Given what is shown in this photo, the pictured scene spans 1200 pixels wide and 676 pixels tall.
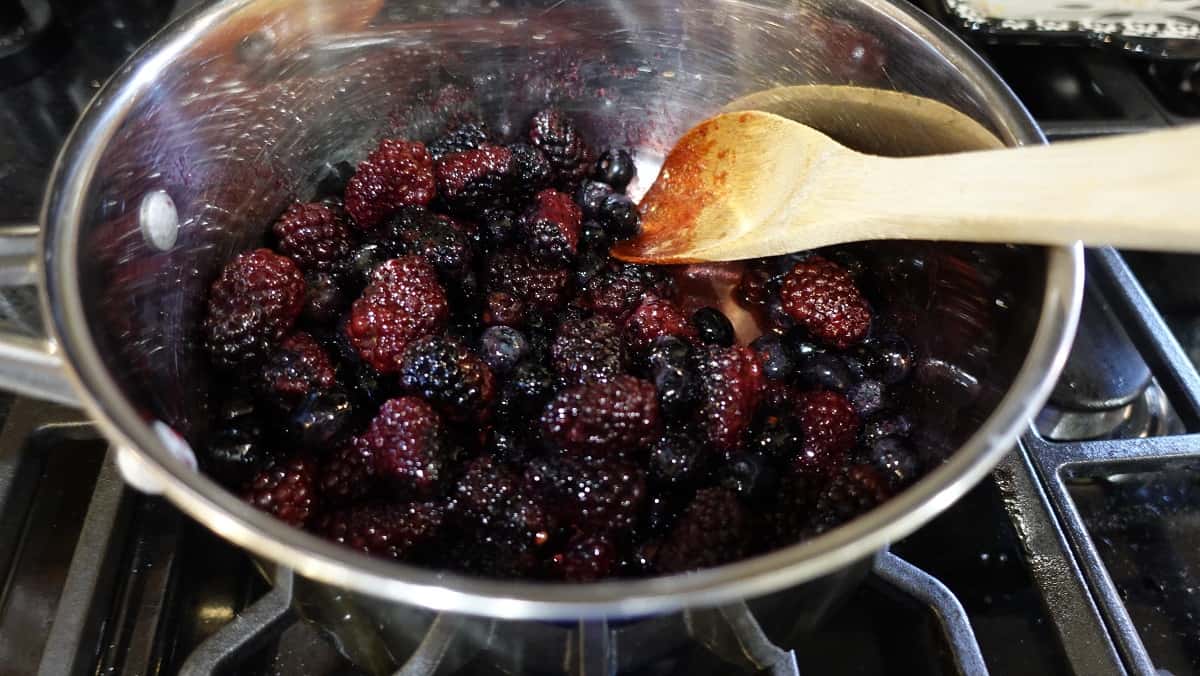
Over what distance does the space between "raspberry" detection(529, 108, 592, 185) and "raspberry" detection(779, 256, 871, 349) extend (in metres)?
0.45

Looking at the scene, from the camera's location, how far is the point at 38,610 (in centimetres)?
107

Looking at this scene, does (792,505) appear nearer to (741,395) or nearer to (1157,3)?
(741,395)

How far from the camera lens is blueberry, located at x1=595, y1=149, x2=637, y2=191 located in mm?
1502

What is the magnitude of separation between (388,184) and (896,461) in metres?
0.88

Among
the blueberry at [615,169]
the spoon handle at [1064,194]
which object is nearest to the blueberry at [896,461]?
the spoon handle at [1064,194]

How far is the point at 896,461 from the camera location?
1.07m

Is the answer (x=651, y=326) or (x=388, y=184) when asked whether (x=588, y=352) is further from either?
(x=388, y=184)

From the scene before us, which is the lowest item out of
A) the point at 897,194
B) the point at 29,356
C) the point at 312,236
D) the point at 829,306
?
the point at 829,306

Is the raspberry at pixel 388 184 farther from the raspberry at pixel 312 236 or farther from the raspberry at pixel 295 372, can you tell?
the raspberry at pixel 295 372

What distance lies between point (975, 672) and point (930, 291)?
1.77 ft

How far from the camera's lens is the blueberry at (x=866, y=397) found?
1196 mm

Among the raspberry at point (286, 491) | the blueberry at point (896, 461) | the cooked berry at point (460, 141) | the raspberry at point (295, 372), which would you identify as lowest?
the blueberry at point (896, 461)

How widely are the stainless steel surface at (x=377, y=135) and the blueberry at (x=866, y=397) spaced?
0.47 ft

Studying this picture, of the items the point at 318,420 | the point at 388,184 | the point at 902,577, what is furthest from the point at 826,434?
the point at 388,184
